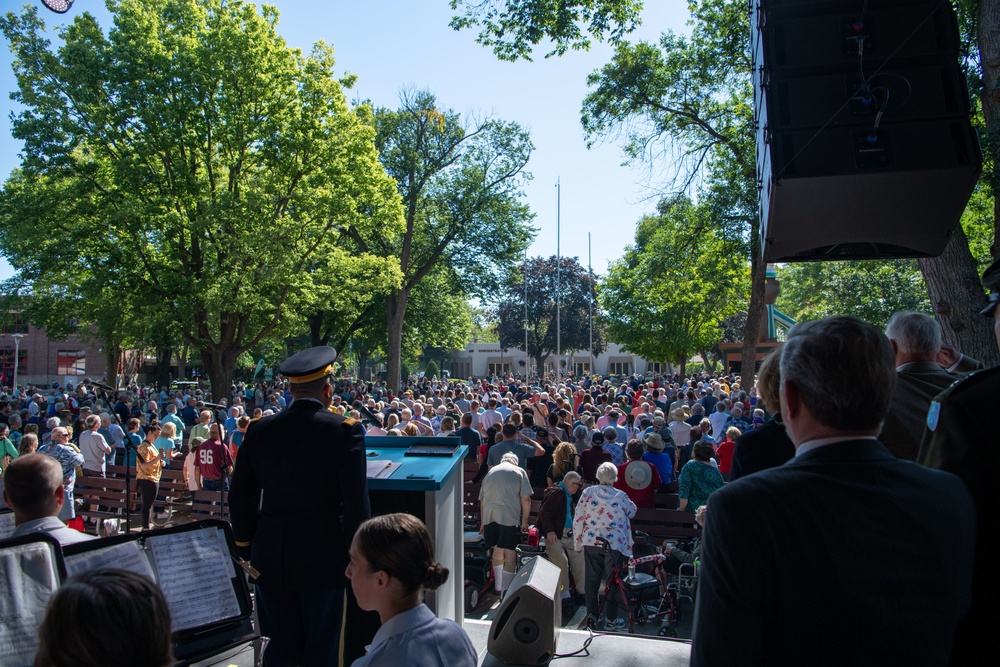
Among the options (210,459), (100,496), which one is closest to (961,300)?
(210,459)

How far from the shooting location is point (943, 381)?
11.0 ft

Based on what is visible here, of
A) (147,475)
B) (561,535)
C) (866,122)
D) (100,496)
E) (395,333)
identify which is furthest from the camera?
(395,333)

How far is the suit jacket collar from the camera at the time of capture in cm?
160

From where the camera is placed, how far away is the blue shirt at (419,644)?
2240 millimetres

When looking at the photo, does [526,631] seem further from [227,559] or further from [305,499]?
[227,559]

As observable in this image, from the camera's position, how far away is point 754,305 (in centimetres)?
1944

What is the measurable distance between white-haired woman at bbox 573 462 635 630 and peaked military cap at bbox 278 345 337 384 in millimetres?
3786

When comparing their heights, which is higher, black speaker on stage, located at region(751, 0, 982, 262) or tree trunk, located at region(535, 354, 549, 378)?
black speaker on stage, located at region(751, 0, 982, 262)

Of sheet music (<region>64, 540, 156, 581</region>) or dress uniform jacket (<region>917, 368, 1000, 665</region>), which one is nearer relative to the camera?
dress uniform jacket (<region>917, 368, 1000, 665</region>)

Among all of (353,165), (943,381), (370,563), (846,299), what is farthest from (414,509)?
(846,299)

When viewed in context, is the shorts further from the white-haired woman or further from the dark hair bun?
the dark hair bun

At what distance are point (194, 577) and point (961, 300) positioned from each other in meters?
6.61

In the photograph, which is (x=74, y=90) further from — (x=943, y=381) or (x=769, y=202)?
(x=943, y=381)

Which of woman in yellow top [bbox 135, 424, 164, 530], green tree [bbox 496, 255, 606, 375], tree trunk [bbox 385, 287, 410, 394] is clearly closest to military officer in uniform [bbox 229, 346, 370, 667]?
woman in yellow top [bbox 135, 424, 164, 530]
